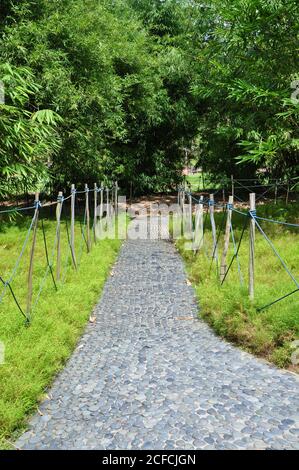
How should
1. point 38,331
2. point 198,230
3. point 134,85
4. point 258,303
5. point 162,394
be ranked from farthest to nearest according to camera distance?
point 134,85 → point 198,230 → point 258,303 → point 38,331 → point 162,394

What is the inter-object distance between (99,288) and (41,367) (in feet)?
10.3

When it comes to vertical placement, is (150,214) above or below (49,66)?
below

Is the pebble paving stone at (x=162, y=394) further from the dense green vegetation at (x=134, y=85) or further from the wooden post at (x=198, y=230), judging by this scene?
the dense green vegetation at (x=134, y=85)

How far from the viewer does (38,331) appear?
5180 mm

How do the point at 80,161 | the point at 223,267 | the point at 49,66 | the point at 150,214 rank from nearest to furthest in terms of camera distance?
the point at 223,267, the point at 49,66, the point at 80,161, the point at 150,214

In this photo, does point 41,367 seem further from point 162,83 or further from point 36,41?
point 162,83

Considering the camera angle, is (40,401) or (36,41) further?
(36,41)

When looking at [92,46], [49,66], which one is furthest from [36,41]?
[92,46]

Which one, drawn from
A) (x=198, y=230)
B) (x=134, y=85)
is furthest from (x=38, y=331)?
(x=134, y=85)

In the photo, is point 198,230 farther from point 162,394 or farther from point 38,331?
point 162,394

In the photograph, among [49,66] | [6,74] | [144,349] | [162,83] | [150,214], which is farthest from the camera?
[162,83]

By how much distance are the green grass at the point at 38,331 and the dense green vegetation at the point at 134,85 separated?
127 inches

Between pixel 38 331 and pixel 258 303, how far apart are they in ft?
9.65

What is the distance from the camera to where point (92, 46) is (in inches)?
474
